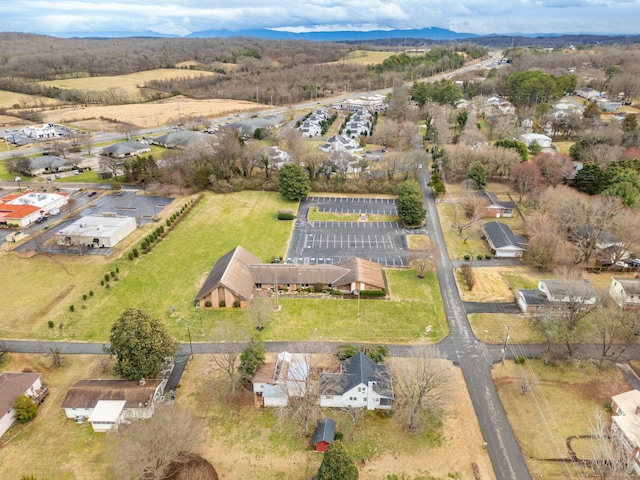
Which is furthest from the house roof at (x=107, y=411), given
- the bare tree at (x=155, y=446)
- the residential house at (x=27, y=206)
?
the residential house at (x=27, y=206)

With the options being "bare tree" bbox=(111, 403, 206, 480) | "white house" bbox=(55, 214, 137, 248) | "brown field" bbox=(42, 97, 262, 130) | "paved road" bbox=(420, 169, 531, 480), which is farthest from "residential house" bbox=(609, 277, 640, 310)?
"brown field" bbox=(42, 97, 262, 130)

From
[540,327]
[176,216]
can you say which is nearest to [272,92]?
[176,216]

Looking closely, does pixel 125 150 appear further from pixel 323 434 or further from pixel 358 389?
pixel 323 434

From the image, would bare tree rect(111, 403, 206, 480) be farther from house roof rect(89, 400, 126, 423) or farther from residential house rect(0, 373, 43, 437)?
residential house rect(0, 373, 43, 437)

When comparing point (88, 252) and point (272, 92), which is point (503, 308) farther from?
point (272, 92)

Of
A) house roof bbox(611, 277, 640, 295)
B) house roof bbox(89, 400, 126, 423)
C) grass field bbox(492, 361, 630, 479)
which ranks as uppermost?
house roof bbox(611, 277, 640, 295)

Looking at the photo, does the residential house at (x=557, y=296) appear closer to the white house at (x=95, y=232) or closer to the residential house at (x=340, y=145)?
the white house at (x=95, y=232)
